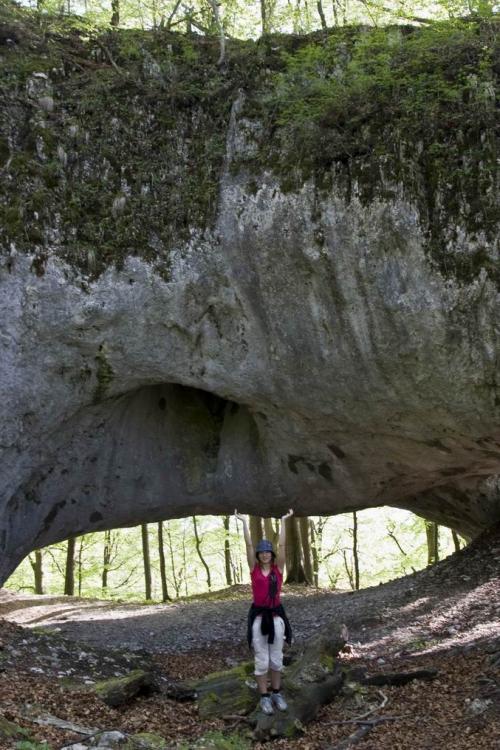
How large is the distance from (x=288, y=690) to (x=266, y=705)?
1.27 ft

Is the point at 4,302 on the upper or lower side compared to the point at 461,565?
upper

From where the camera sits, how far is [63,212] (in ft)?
32.6

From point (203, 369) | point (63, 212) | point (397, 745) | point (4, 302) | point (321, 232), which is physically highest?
point (63, 212)

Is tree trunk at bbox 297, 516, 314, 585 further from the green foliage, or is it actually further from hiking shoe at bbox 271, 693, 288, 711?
hiking shoe at bbox 271, 693, 288, 711

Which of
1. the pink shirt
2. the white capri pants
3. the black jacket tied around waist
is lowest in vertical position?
the white capri pants

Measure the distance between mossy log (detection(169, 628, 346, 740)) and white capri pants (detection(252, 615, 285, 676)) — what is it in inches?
15.6

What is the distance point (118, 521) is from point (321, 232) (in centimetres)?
629

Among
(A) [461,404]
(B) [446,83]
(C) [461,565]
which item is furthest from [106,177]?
(C) [461,565]

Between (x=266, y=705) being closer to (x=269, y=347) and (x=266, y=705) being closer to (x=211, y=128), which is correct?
(x=269, y=347)

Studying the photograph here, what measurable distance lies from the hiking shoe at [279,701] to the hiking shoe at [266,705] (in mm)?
62

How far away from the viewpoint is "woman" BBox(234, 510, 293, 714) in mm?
6578

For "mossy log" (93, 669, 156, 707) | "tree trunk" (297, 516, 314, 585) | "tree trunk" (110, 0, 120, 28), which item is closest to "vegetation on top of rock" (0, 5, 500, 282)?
"tree trunk" (110, 0, 120, 28)

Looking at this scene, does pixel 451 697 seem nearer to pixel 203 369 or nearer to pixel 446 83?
pixel 203 369

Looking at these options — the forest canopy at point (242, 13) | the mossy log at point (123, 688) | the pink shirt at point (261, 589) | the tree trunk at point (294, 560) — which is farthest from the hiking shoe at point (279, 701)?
the tree trunk at point (294, 560)
